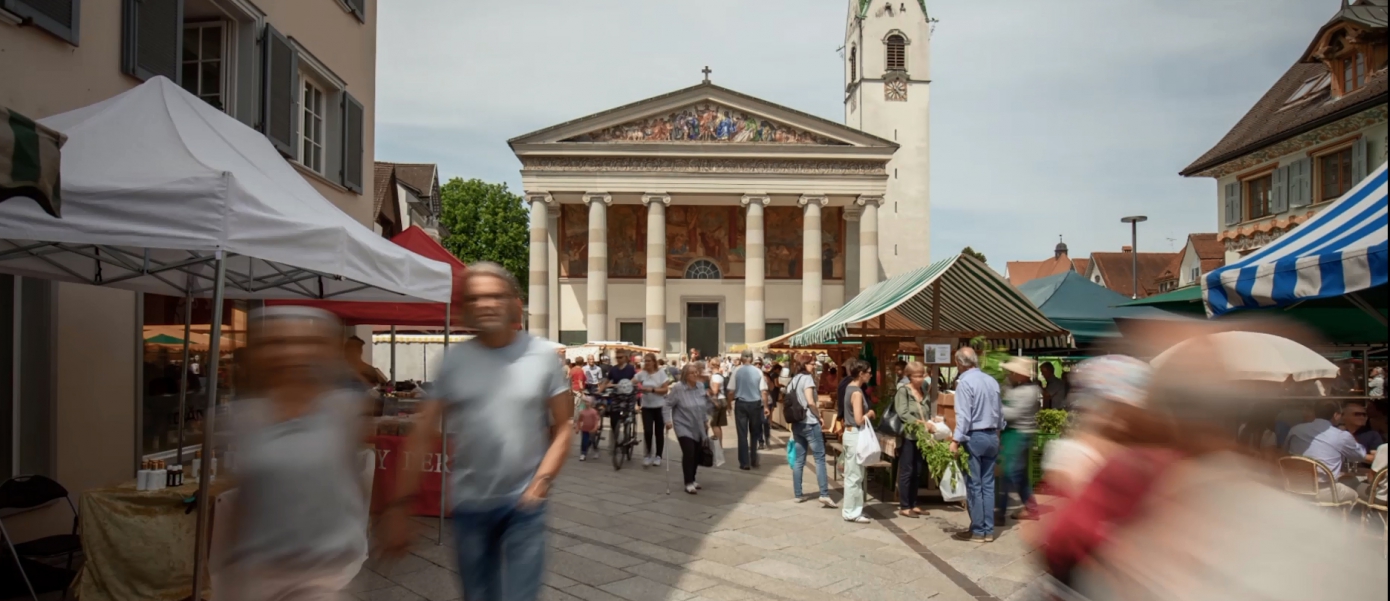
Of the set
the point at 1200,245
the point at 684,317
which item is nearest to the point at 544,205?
the point at 684,317

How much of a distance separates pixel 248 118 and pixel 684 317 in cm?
3604

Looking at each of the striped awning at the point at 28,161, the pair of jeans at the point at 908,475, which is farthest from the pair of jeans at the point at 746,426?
the striped awning at the point at 28,161

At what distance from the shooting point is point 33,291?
6.44 meters

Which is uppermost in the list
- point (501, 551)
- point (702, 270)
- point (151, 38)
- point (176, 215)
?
point (151, 38)

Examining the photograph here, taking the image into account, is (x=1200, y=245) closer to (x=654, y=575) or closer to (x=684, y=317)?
(x=684, y=317)

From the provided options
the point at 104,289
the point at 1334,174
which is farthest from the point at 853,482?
the point at 1334,174

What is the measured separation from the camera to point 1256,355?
4840 millimetres

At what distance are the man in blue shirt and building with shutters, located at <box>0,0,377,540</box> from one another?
6924 mm

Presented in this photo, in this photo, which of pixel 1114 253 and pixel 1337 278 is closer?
pixel 1337 278

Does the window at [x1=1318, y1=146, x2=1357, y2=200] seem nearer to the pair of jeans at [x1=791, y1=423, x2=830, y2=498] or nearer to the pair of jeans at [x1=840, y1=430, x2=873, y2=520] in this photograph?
the pair of jeans at [x1=791, y1=423, x2=830, y2=498]

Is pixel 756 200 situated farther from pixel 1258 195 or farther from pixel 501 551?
pixel 501 551

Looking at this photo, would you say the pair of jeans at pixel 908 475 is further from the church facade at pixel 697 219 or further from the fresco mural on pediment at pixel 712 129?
the fresco mural on pediment at pixel 712 129

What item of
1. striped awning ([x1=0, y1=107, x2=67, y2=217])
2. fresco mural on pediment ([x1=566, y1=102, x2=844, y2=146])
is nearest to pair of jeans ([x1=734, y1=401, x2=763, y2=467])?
striped awning ([x1=0, y1=107, x2=67, y2=217])

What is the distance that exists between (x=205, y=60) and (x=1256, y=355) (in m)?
9.60
